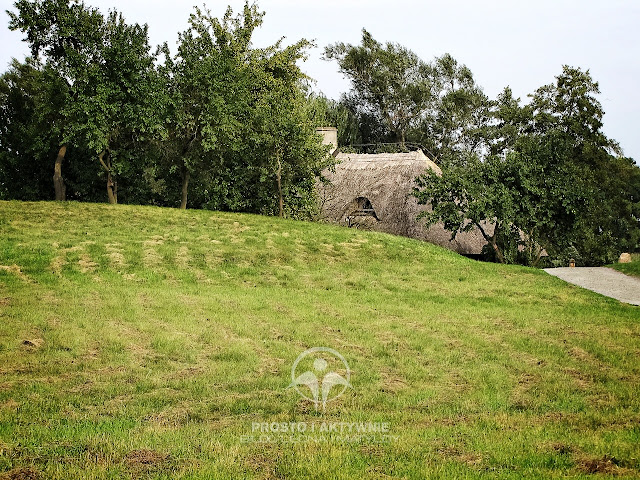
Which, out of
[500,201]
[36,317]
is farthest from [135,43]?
[36,317]

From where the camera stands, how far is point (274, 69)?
41344 millimetres

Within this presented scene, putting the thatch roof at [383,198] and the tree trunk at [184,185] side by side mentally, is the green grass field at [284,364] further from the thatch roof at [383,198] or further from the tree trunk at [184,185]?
the tree trunk at [184,185]

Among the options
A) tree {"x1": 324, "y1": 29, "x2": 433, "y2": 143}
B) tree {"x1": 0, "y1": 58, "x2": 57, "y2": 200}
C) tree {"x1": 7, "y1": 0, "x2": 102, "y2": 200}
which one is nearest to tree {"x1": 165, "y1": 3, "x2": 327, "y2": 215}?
tree {"x1": 7, "y1": 0, "x2": 102, "y2": 200}

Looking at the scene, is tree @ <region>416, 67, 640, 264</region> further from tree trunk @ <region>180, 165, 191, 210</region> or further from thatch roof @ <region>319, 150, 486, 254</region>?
tree trunk @ <region>180, 165, 191, 210</region>

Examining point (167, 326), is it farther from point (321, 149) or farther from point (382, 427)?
point (321, 149)

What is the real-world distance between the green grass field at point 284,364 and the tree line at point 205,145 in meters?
7.88

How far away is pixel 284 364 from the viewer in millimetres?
10188

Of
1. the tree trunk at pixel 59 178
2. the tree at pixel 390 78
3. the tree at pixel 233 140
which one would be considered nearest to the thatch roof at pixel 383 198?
the tree at pixel 233 140

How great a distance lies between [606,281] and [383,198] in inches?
583

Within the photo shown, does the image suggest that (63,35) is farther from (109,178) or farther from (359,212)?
(359,212)

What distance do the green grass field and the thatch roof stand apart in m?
9.61

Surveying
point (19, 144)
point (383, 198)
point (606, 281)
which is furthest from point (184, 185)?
point (606, 281)

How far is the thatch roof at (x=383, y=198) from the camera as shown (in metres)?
31.8

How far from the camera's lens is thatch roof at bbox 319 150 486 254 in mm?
31781
